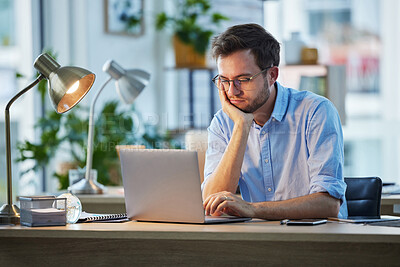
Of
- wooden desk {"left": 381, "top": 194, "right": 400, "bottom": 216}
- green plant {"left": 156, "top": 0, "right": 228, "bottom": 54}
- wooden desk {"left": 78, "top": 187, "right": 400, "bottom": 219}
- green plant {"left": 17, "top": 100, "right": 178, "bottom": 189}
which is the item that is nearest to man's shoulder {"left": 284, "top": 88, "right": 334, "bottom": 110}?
wooden desk {"left": 381, "top": 194, "right": 400, "bottom": 216}

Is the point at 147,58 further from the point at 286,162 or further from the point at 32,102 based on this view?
the point at 286,162

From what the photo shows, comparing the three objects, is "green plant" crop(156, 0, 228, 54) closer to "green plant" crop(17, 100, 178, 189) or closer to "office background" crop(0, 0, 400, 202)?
"office background" crop(0, 0, 400, 202)

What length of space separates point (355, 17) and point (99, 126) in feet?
7.73

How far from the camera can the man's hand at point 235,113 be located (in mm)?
2533

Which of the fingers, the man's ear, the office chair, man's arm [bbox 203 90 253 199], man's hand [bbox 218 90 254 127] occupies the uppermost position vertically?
the man's ear

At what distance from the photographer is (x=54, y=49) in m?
4.67

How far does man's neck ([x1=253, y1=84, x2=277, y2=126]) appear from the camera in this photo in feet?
8.64

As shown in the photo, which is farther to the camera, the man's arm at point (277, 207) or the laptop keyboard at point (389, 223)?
the man's arm at point (277, 207)

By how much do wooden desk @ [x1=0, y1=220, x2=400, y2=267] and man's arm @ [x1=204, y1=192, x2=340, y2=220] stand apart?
0.09 metres

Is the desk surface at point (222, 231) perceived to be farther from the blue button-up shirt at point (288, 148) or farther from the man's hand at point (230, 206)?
the blue button-up shirt at point (288, 148)

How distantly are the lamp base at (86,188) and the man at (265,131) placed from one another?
1.01 metres

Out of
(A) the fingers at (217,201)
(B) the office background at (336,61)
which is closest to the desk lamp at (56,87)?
(A) the fingers at (217,201)

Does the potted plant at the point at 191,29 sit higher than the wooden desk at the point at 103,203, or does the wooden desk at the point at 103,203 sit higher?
the potted plant at the point at 191,29

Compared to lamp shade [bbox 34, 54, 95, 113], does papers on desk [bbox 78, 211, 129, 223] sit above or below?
below
